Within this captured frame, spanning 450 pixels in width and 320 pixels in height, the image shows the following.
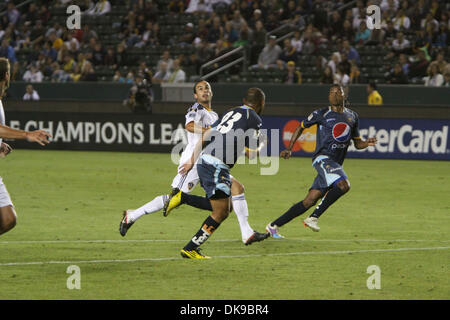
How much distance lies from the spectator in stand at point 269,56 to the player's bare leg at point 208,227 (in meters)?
18.5

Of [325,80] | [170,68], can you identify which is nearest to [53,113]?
[170,68]

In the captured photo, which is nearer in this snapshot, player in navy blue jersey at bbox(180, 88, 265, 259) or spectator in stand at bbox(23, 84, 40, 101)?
player in navy blue jersey at bbox(180, 88, 265, 259)

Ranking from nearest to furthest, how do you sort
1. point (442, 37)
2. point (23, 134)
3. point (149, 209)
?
point (23, 134)
point (149, 209)
point (442, 37)

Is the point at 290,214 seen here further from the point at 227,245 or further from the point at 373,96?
the point at 373,96

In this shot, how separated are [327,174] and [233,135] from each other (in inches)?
95.6

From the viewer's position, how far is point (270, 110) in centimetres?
2512

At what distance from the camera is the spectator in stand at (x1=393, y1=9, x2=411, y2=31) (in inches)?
1051

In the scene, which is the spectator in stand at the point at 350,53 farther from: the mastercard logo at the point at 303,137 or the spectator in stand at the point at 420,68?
the mastercard logo at the point at 303,137

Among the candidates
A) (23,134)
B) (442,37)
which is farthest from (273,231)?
(442,37)

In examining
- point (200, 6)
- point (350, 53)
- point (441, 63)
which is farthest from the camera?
point (200, 6)

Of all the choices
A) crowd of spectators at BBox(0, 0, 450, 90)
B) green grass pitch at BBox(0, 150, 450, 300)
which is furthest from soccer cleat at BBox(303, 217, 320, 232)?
crowd of spectators at BBox(0, 0, 450, 90)

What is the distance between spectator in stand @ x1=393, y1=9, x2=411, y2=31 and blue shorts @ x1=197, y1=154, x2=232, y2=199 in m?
18.5

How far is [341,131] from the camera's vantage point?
11.7 m

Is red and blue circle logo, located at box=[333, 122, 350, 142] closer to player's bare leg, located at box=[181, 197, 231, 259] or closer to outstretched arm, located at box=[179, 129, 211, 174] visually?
outstretched arm, located at box=[179, 129, 211, 174]
